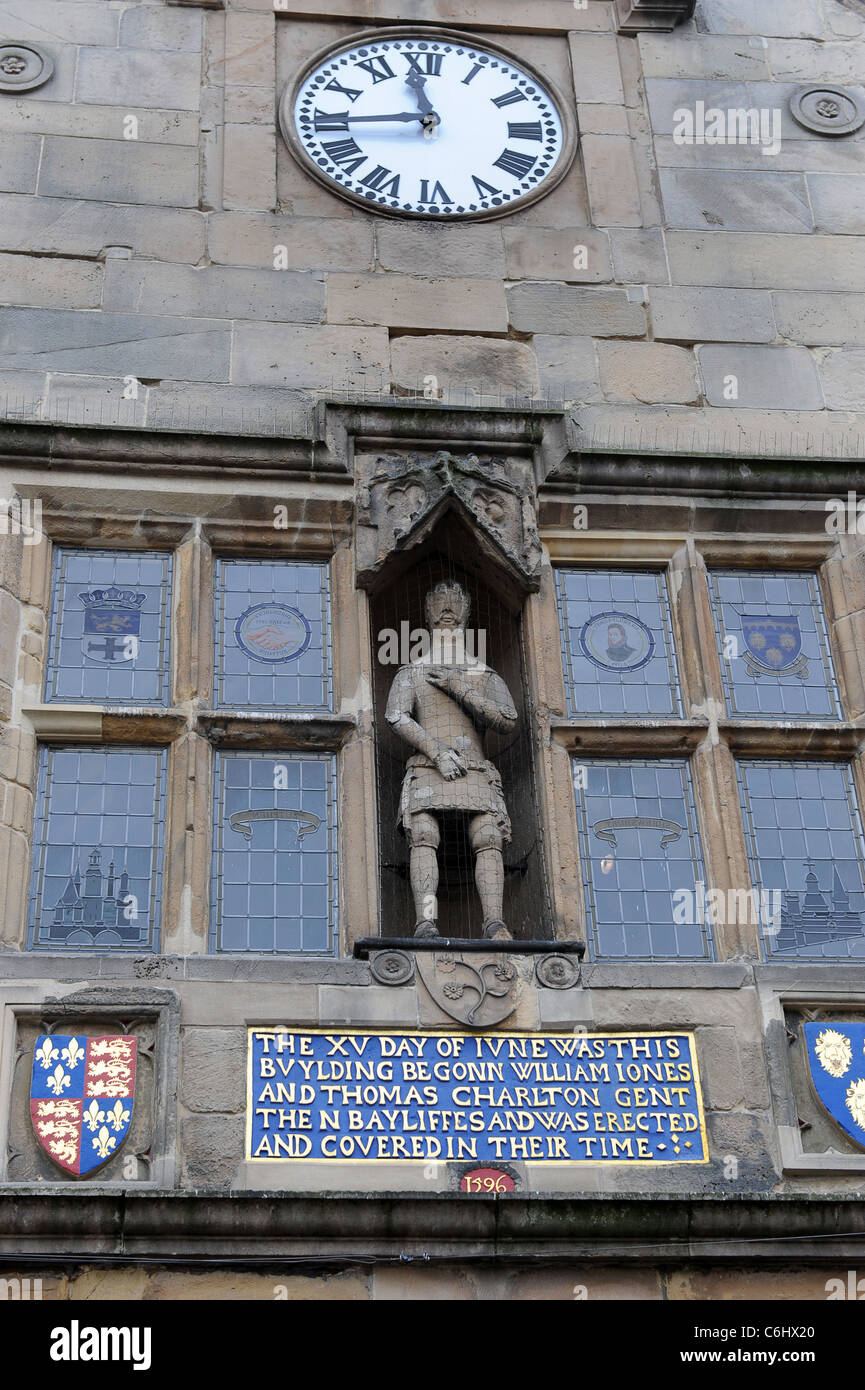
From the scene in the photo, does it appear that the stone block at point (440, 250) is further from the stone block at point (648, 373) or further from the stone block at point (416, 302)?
the stone block at point (648, 373)

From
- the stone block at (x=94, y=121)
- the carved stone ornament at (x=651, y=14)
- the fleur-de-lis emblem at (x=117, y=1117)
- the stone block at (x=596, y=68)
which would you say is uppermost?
the carved stone ornament at (x=651, y=14)

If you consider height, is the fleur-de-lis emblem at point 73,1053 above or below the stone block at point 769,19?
below

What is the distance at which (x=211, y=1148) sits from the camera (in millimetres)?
7965

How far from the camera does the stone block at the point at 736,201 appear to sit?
11.0 meters

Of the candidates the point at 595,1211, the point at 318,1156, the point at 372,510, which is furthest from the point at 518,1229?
the point at 372,510

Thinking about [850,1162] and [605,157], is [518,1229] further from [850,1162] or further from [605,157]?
[605,157]

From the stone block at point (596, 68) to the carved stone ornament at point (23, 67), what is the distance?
2725mm

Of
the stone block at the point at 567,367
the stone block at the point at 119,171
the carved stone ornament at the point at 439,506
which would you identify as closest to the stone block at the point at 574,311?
the stone block at the point at 567,367

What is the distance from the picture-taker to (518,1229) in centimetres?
774

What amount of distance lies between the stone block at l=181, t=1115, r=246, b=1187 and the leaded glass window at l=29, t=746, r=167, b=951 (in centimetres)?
86

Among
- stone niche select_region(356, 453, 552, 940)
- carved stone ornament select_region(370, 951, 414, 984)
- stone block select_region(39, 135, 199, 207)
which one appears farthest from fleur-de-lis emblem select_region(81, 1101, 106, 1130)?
stone block select_region(39, 135, 199, 207)

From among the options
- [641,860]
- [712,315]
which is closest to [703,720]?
[641,860]

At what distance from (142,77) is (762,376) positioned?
349cm
